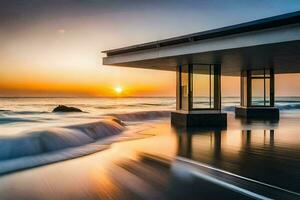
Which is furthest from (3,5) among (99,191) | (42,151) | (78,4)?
(99,191)

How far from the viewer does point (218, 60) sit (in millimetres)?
12742

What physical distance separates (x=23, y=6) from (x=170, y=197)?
13.5 metres

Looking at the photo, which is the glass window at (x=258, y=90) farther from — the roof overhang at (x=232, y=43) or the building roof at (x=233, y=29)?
the building roof at (x=233, y=29)

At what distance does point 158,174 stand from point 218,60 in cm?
839

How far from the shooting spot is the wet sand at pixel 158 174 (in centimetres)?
432

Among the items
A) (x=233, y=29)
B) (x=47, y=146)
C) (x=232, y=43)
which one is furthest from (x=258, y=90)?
(x=47, y=146)

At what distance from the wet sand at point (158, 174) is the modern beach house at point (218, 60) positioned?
313cm

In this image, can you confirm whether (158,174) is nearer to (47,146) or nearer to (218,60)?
(47,146)

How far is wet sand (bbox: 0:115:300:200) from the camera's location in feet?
14.2

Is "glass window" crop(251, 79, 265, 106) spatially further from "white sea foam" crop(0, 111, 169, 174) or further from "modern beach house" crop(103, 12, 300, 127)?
"white sea foam" crop(0, 111, 169, 174)

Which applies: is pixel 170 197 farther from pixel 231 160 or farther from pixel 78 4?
pixel 78 4

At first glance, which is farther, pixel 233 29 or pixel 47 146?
pixel 233 29

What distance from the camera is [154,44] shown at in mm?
11859

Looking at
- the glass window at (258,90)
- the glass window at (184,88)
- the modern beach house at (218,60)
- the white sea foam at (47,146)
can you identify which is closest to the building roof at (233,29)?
the modern beach house at (218,60)
